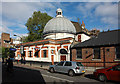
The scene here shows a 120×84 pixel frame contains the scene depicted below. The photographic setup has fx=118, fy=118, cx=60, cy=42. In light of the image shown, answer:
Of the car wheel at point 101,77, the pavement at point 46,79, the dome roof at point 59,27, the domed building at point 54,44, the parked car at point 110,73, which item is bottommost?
the pavement at point 46,79

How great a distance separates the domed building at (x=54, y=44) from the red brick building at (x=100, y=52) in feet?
9.15

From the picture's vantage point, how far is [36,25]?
4469cm

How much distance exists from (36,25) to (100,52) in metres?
31.1

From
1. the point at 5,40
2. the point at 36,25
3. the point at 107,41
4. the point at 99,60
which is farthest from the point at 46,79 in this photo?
the point at 5,40

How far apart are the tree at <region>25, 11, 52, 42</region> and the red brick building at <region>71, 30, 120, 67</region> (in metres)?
24.5

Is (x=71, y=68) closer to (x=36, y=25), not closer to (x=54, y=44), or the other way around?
(x=54, y=44)

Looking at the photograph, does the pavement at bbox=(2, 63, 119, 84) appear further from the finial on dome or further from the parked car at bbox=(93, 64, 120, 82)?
the finial on dome

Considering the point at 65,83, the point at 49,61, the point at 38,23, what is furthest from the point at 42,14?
the point at 65,83

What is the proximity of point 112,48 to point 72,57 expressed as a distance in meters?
7.66

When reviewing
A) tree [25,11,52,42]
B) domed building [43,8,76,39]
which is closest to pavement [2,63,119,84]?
domed building [43,8,76,39]

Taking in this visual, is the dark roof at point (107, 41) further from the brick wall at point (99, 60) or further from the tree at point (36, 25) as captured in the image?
the tree at point (36, 25)

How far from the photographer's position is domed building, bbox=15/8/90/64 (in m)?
24.7

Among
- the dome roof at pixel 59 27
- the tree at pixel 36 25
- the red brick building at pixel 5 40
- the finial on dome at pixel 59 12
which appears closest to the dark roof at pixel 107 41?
the dome roof at pixel 59 27

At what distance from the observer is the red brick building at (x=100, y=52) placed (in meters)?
17.4
